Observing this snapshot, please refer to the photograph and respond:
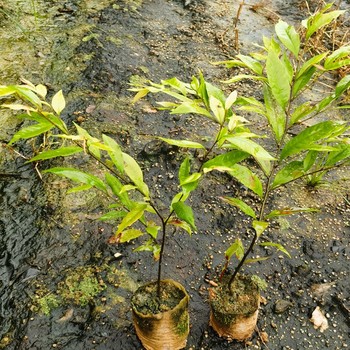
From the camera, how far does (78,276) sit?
6.47 ft

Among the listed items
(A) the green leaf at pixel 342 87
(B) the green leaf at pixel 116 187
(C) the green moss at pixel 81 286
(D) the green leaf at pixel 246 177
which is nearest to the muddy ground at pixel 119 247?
(C) the green moss at pixel 81 286

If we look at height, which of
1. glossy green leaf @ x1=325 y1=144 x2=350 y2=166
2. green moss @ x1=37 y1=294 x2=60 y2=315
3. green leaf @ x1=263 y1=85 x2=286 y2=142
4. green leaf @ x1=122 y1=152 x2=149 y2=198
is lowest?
green moss @ x1=37 y1=294 x2=60 y2=315

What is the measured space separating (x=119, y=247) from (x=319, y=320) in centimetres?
105

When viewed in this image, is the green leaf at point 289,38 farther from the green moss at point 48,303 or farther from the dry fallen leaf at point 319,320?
the green moss at point 48,303

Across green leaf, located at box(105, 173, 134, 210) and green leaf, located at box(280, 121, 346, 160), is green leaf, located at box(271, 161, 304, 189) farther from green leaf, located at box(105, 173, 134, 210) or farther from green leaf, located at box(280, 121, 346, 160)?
green leaf, located at box(105, 173, 134, 210)

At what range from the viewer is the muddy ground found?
1.83 metres

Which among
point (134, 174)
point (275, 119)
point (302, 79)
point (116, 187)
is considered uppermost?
point (302, 79)

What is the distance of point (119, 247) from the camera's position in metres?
2.13

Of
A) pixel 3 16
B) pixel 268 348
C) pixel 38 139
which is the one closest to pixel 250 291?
pixel 268 348

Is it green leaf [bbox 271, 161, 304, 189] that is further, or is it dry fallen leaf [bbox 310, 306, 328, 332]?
dry fallen leaf [bbox 310, 306, 328, 332]

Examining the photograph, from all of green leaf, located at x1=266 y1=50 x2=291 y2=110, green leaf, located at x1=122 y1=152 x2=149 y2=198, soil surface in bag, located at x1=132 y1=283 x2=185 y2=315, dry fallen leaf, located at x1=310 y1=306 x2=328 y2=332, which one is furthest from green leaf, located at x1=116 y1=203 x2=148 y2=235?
dry fallen leaf, located at x1=310 y1=306 x2=328 y2=332

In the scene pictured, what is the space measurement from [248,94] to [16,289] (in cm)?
230

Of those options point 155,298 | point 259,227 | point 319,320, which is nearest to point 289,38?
point 259,227

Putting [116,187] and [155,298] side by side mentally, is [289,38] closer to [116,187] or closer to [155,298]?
[116,187]
